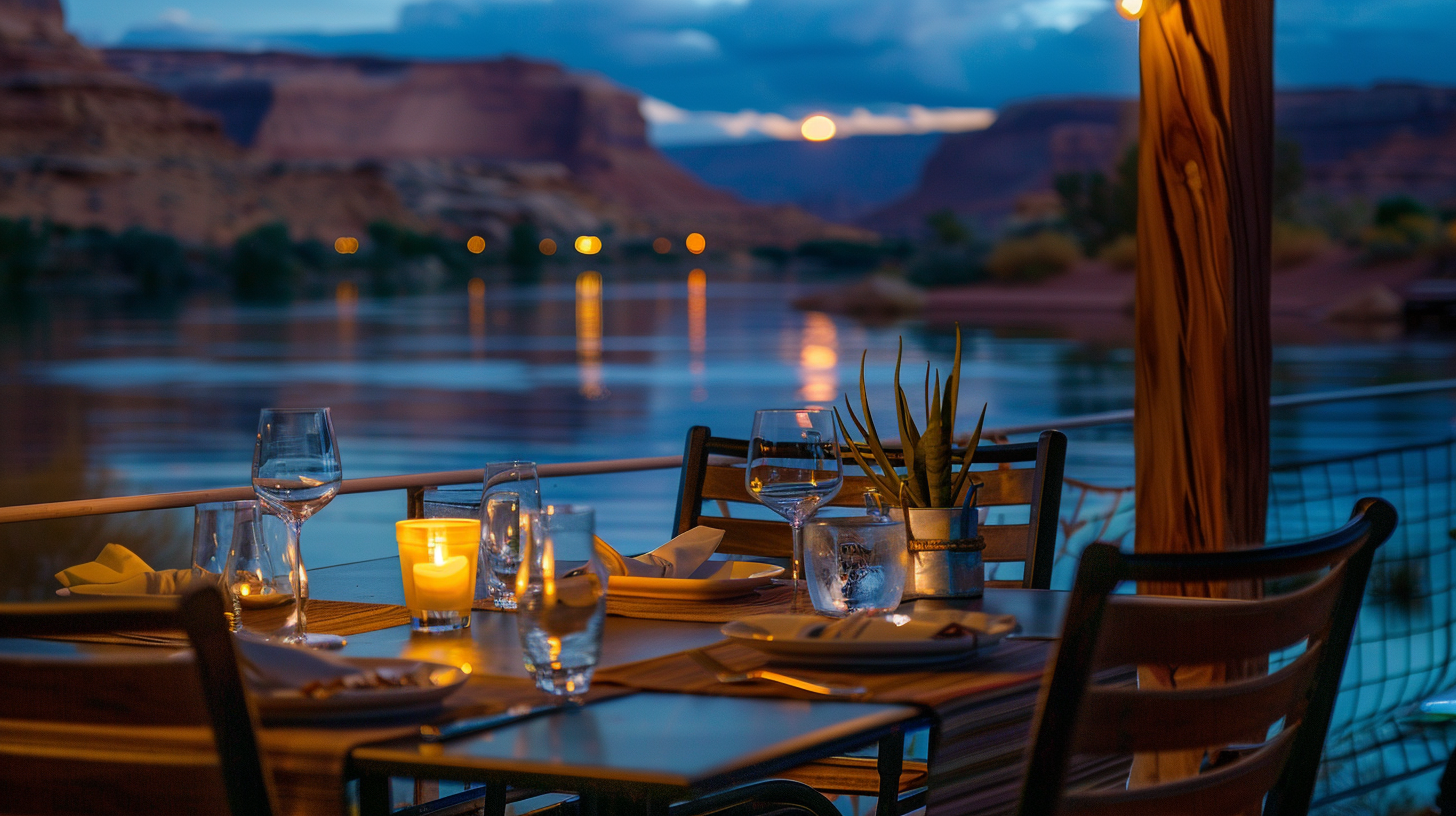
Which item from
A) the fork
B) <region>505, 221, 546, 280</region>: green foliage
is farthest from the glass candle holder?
<region>505, 221, 546, 280</region>: green foliage

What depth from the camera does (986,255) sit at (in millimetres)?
55156

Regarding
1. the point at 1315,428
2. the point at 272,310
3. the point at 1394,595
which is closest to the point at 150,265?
the point at 272,310

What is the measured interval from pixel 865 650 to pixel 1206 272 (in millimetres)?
1516

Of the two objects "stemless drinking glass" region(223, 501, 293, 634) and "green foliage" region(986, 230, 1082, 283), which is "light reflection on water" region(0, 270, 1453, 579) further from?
"green foliage" region(986, 230, 1082, 283)

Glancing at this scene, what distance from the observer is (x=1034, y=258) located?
50.4m

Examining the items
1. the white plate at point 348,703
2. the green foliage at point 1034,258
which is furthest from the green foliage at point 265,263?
the white plate at point 348,703

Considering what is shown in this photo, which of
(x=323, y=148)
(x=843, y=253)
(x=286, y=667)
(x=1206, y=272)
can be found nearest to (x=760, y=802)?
(x=286, y=667)

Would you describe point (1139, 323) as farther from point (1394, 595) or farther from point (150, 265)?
point (150, 265)

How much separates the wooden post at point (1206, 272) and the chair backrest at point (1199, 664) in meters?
1.22

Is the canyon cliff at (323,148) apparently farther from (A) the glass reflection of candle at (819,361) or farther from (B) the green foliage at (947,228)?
(A) the glass reflection of candle at (819,361)

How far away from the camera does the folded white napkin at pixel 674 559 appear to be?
1.94m

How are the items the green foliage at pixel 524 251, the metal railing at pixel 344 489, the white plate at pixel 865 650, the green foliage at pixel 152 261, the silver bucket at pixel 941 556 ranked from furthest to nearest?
the green foliage at pixel 524 251 < the green foliage at pixel 152 261 < the metal railing at pixel 344 489 < the silver bucket at pixel 941 556 < the white plate at pixel 865 650

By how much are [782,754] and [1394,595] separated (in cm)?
422

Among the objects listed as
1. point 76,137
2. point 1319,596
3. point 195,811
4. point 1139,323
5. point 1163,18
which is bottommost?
point 195,811
